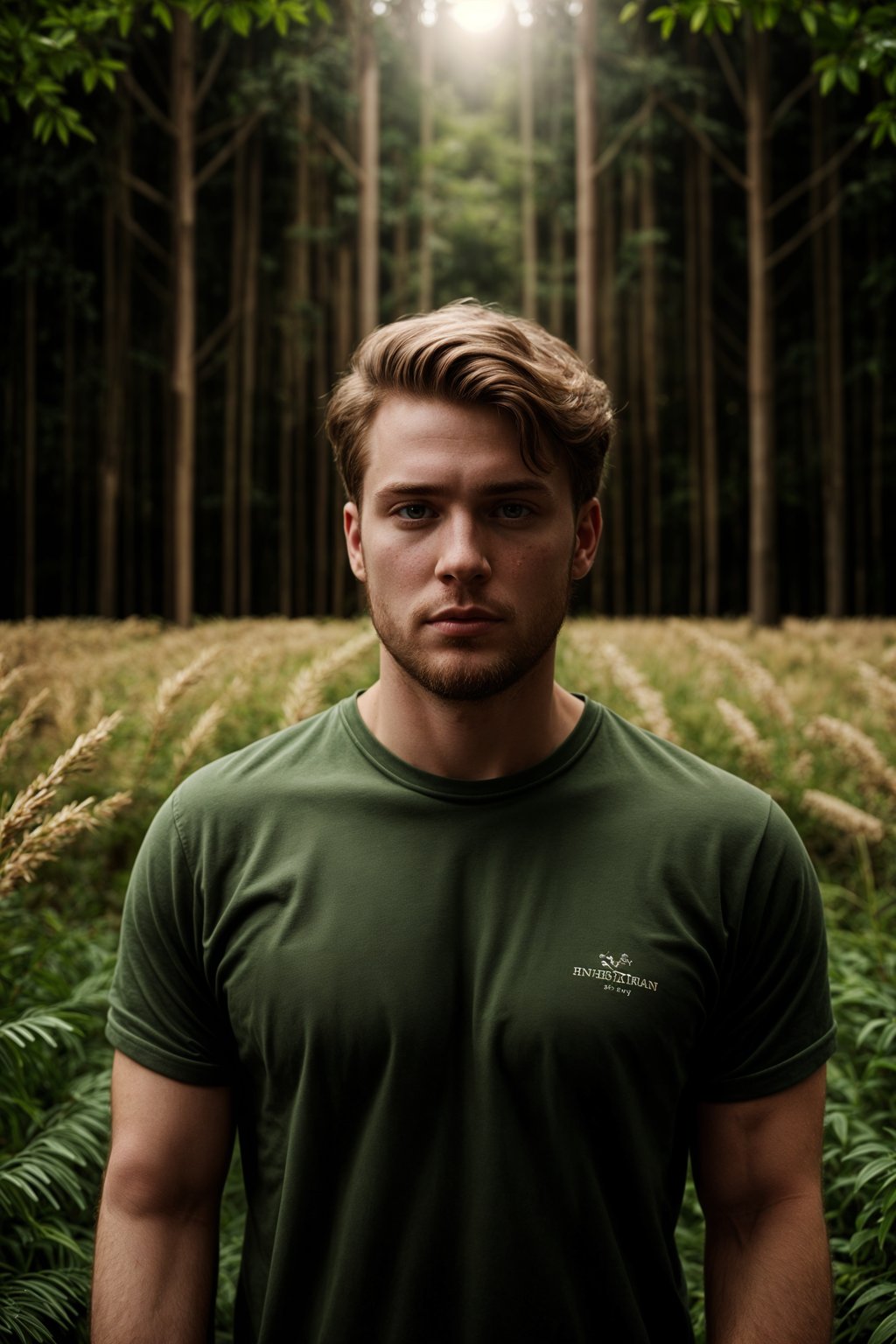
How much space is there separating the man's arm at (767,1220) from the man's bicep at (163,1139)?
27.1 inches

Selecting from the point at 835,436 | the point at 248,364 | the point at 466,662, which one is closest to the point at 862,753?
the point at 466,662

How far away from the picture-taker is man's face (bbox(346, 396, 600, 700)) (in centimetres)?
141

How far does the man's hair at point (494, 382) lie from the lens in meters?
1.40

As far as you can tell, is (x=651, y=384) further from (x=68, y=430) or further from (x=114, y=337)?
(x=68, y=430)

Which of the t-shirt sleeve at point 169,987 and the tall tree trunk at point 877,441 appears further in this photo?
the tall tree trunk at point 877,441

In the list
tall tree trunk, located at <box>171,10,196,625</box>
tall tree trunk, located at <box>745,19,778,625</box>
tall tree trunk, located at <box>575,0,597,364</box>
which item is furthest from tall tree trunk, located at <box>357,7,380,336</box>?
tall tree trunk, located at <box>745,19,778,625</box>

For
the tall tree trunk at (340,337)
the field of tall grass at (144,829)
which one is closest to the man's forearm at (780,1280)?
the field of tall grass at (144,829)

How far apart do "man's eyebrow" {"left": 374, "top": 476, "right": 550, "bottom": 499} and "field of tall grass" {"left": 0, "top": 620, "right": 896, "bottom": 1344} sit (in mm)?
592

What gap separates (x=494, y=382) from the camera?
54.8 inches

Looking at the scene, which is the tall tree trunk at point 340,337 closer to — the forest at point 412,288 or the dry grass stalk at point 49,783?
the forest at point 412,288

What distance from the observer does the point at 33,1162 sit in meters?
1.75

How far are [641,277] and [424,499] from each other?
1222 cm

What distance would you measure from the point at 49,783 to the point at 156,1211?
61 centimetres

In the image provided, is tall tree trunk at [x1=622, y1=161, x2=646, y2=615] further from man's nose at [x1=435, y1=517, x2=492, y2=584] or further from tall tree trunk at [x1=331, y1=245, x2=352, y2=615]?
man's nose at [x1=435, y1=517, x2=492, y2=584]
